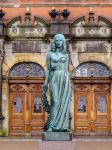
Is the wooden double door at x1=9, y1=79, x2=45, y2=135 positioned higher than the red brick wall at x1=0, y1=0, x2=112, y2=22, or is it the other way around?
the red brick wall at x1=0, y1=0, x2=112, y2=22

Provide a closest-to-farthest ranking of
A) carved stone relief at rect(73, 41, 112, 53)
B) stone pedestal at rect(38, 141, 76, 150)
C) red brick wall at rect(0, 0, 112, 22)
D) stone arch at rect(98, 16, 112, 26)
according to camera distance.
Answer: stone pedestal at rect(38, 141, 76, 150) < stone arch at rect(98, 16, 112, 26) < carved stone relief at rect(73, 41, 112, 53) < red brick wall at rect(0, 0, 112, 22)

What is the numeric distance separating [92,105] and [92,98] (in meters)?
0.36

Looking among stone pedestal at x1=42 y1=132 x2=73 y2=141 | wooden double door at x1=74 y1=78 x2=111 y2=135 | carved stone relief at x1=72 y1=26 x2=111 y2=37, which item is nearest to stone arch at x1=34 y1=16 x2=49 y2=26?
carved stone relief at x1=72 y1=26 x2=111 y2=37

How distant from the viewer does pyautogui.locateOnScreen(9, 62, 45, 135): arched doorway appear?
77.7 feet

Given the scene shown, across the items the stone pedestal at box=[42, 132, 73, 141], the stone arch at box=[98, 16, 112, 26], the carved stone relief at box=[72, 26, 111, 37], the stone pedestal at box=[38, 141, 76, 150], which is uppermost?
the stone arch at box=[98, 16, 112, 26]

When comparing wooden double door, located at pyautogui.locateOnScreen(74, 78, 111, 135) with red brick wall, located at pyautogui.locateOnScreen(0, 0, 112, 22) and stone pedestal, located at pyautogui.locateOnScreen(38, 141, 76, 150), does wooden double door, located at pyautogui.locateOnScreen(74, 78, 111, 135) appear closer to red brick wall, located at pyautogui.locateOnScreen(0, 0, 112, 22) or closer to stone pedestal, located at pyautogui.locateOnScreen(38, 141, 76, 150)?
red brick wall, located at pyautogui.locateOnScreen(0, 0, 112, 22)

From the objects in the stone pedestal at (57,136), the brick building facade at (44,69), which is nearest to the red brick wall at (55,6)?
the brick building facade at (44,69)

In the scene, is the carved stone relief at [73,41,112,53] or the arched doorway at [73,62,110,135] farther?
the carved stone relief at [73,41,112,53]

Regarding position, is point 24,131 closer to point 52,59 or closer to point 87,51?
point 87,51

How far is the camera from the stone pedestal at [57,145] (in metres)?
9.85

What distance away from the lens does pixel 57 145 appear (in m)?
9.88

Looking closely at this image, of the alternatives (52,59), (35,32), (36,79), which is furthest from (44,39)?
(52,59)

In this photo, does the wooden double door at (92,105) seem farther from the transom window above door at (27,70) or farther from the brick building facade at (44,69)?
the transom window above door at (27,70)

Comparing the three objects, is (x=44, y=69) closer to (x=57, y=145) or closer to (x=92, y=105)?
(x=92, y=105)
